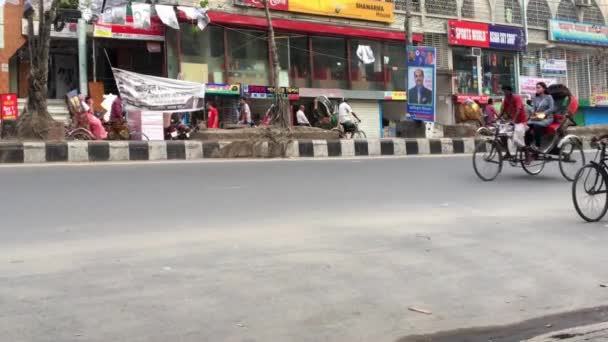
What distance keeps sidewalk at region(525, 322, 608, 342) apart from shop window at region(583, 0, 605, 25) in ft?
107

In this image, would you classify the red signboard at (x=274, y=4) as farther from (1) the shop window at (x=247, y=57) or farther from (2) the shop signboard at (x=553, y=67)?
(2) the shop signboard at (x=553, y=67)

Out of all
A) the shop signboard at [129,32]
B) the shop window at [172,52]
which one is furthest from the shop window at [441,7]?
the shop signboard at [129,32]

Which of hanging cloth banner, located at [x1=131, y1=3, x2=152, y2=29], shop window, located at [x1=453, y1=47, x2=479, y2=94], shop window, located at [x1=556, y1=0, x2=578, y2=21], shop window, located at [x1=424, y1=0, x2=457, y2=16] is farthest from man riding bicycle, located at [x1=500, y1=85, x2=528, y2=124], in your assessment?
shop window, located at [x1=556, y1=0, x2=578, y2=21]

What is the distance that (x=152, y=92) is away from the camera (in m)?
18.3

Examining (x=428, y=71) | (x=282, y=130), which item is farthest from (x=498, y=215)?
(x=428, y=71)

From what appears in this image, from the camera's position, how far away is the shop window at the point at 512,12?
1163 inches

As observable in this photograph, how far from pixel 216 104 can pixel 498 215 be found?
51.5 ft

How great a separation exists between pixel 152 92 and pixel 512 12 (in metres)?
19.3

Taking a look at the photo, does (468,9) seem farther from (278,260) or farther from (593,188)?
(278,260)

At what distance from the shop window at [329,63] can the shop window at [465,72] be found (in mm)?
5929

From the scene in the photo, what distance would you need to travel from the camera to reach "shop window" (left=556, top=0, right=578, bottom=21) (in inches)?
1235

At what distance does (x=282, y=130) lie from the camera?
13242mm

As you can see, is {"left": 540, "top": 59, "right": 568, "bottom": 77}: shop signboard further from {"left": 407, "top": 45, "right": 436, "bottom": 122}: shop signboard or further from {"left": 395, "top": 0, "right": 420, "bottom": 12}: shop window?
{"left": 407, "top": 45, "right": 436, "bottom": 122}: shop signboard

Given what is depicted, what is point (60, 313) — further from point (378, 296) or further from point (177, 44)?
point (177, 44)
